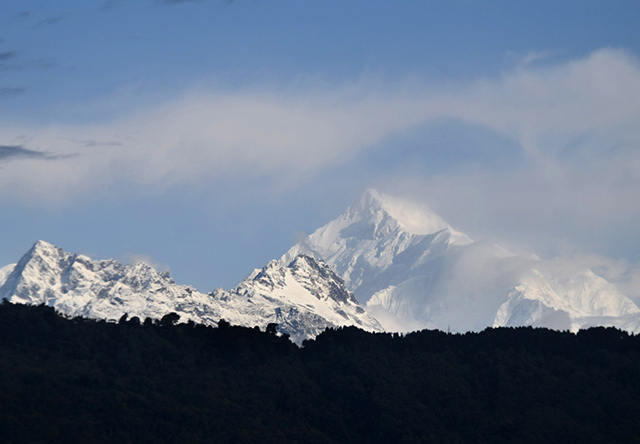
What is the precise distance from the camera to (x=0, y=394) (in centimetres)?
18975

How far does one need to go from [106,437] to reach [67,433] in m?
6.92

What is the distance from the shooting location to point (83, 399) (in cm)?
19888

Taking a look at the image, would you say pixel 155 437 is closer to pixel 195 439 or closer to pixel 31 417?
pixel 195 439

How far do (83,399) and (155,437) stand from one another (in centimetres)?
1529

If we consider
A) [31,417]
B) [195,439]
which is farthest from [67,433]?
[195,439]

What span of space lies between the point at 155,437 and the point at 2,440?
90.1 ft

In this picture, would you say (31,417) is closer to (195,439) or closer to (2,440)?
(2,440)

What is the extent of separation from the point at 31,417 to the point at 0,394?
23.0ft

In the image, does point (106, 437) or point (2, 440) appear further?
point (106, 437)

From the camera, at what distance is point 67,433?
615 feet

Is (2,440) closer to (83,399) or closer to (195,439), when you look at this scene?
(83,399)

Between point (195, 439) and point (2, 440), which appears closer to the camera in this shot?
point (2, 440)

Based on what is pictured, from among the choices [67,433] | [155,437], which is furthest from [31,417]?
[155,437]

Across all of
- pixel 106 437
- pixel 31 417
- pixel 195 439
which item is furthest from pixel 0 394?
pixel 195 439
